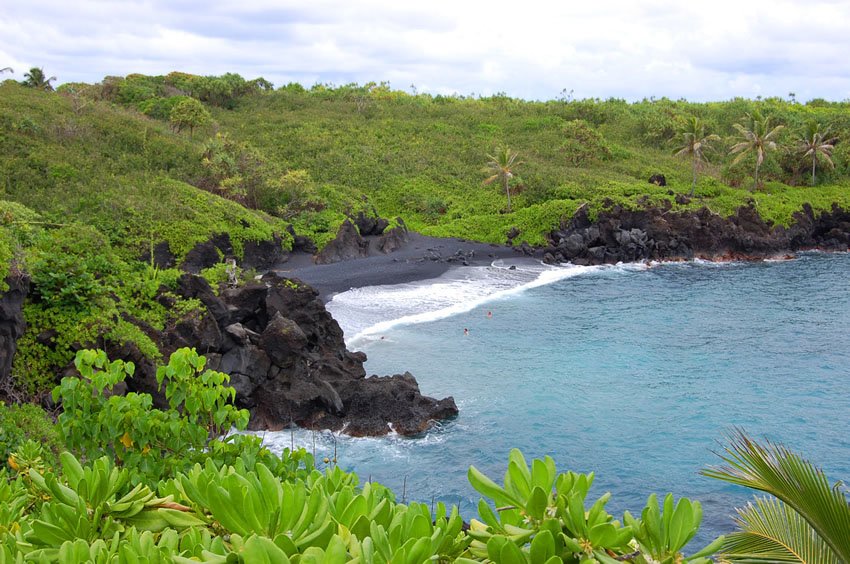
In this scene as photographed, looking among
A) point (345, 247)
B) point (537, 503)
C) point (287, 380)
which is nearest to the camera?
point (537, 503)

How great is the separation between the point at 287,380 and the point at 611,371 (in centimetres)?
1194

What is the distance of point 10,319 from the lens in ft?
46.8

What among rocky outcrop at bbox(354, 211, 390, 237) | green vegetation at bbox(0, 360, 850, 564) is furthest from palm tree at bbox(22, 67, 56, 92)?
green vegetation at bbox(0, 360, 850, 564)

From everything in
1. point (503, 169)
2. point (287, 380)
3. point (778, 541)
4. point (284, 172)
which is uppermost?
point (503, 169)

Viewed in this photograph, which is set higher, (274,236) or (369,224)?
(369,224)

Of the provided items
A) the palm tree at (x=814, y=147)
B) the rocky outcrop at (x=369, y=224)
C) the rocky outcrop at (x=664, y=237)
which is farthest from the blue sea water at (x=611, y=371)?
the palm tree at (x=814, y=147)

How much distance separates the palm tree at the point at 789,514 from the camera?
15.5 feet

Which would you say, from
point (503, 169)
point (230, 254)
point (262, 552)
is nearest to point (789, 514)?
point (262, 552)

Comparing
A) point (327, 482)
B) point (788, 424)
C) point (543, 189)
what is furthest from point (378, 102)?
point (327, 482)

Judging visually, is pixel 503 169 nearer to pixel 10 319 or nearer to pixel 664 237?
pixel 664 237

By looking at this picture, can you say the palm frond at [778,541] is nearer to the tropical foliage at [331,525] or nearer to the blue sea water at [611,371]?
the tropical foliage at [331,525]

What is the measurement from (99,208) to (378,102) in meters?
52.5

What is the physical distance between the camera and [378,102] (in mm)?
80250

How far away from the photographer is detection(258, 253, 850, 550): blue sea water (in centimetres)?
1869
